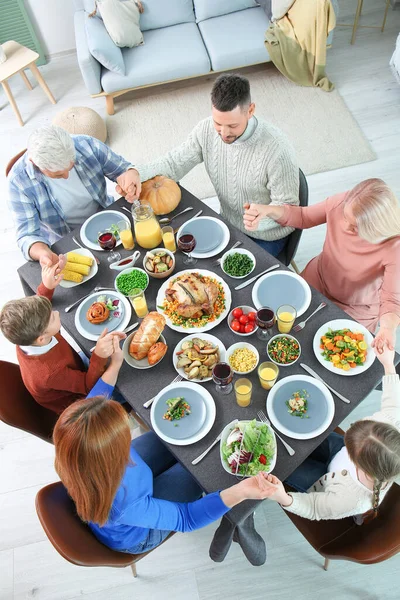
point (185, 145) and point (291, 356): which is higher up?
point (185, 145)

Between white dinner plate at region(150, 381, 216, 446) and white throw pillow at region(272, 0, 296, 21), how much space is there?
330 cm

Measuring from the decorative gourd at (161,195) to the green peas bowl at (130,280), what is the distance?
33cm

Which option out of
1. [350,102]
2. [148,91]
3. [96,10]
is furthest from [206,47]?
[350,102]

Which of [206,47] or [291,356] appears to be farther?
[206,47]

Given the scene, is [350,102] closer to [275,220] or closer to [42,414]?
[275,220]

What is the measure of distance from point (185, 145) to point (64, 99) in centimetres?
257

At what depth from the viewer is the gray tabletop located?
5.03 ft

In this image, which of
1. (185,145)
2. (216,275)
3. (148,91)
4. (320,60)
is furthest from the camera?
(148,91)

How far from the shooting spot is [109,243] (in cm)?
204

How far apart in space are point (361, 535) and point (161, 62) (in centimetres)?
359

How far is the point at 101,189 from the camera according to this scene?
2445mm

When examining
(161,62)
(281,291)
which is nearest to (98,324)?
(281,291)

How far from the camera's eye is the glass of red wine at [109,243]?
6.69ft

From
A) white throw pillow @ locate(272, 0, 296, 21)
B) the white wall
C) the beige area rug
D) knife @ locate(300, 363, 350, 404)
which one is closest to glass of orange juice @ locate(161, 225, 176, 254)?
knife @ locate(300, 363, 350, 404)
